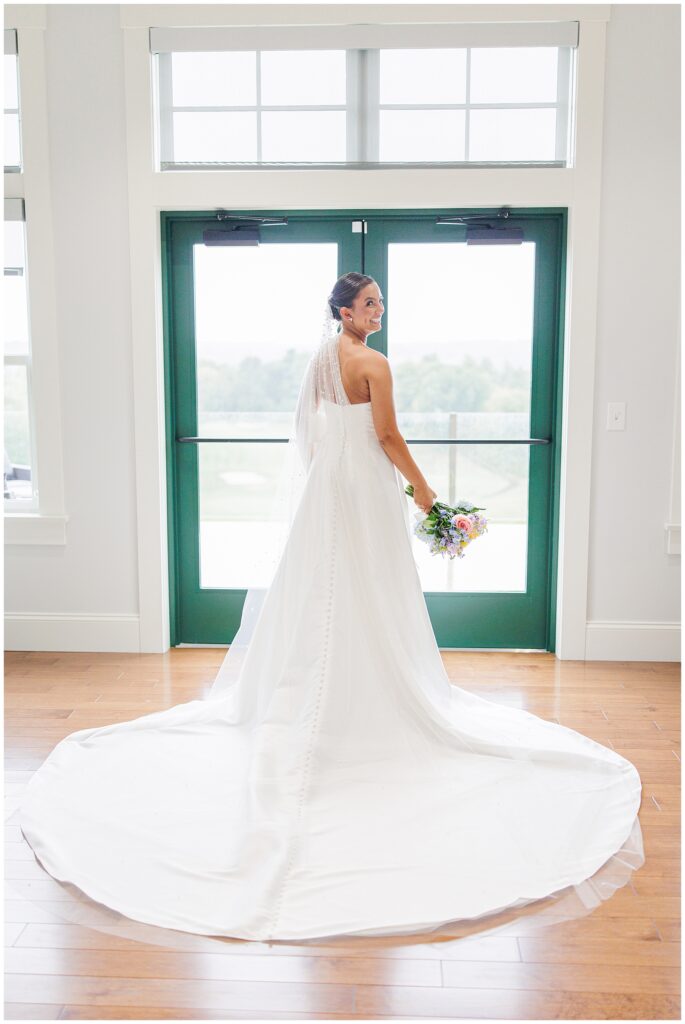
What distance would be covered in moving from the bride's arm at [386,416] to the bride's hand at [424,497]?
3.2 inches

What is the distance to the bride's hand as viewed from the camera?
3135mm

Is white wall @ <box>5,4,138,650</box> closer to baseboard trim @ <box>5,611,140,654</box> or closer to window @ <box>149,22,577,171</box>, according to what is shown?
baseboard trim @ <box>5,611,140,654</box>

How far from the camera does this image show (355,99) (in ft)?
13.3

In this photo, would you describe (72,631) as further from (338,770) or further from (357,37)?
(357,37)

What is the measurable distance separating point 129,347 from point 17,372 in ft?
2.01

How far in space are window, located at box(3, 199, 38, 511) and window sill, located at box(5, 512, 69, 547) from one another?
3.3 inches

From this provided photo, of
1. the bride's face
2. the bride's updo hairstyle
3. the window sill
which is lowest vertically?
the window sill

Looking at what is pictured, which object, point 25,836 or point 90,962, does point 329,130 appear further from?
point 90,962

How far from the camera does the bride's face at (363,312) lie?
3.03 m

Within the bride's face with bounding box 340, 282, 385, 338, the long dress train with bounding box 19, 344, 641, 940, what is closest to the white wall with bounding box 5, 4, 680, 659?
the long dress train with bounding box 19, 344, 641, 940

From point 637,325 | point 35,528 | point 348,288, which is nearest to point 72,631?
point 35,528

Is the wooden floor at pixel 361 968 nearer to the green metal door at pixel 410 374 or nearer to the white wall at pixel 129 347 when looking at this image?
the white wall at pixel 129 347

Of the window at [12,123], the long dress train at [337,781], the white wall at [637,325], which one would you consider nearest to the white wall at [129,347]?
the white wall at [637,325]

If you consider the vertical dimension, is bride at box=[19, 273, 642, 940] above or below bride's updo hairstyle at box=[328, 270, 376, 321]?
below
